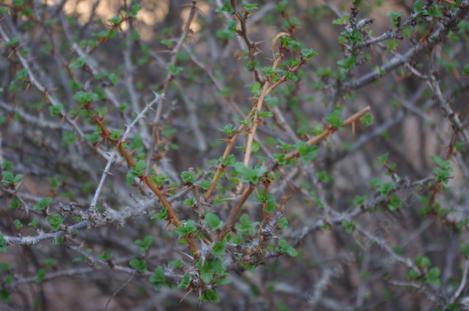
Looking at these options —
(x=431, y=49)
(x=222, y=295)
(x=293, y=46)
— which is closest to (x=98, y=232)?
(x=222, y=295)

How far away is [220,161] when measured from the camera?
1704 mm

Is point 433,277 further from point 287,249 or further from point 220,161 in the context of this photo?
point 220,161

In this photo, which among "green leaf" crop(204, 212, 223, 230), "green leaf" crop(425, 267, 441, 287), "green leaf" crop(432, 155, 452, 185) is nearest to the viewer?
"green leaf" crop(204, 212, 223, 230)

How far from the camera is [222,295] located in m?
3.34

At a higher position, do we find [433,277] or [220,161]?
[220,161]

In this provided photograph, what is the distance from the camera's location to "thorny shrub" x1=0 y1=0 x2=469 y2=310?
1.75 metres

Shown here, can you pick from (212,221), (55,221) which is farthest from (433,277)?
(55,221)

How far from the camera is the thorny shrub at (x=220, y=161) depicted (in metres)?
1.75

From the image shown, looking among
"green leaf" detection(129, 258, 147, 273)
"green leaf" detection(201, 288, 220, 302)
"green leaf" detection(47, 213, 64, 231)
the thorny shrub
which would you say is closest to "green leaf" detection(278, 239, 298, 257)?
the thorny shrub

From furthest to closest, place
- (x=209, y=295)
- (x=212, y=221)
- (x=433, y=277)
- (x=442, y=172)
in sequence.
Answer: (x=433, y=277) → (x=442, y=172) → (x=209, y=295) → (x=212, y=221)

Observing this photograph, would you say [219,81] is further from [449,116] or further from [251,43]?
[449,116]

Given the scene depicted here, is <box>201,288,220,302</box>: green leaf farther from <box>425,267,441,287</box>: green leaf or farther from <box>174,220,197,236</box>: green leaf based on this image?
<box>425,267,441,287</box>: green leaf

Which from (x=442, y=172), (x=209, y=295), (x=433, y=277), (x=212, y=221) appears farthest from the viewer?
(x=433, y=277)

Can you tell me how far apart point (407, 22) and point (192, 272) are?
108cm
